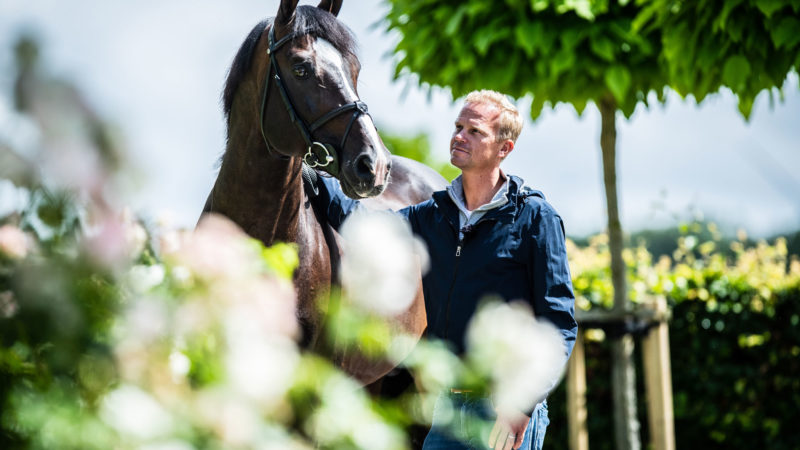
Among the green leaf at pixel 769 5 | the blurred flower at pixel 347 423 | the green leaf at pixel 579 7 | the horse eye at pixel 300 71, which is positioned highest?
the green leaf at pixel 579 7

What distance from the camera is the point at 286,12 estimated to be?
9.04 feet

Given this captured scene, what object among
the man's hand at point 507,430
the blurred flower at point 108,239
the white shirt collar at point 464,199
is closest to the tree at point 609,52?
the white shirt collar at point 464,199

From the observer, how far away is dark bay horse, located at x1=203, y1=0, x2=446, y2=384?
265 centimetres

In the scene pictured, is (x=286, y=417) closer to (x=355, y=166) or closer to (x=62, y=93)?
(x=62, y=93)

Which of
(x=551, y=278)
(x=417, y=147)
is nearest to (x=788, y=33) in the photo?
(x=551, y=278)

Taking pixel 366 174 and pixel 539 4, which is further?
pixel 539 4

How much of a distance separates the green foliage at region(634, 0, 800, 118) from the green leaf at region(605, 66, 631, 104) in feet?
0.75

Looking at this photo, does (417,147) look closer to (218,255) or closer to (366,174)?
(366,174)

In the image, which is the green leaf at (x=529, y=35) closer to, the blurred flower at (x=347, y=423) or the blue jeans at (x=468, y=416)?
the blue jeans at (x=468, y=416)

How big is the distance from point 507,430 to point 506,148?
96 centimetres

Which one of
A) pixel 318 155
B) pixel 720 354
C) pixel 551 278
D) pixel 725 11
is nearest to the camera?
pixel 551 278

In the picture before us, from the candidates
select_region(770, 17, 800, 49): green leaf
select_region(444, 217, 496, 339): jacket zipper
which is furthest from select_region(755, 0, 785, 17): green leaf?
select_region(444, 217, 496, 339): jacket zipper

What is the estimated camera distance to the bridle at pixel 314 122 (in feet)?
8.68

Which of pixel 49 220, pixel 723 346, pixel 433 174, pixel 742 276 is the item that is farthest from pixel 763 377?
pixel 49 220
